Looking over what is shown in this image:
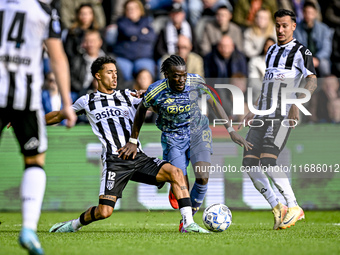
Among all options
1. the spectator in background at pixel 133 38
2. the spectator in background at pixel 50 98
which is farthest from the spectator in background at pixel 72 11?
the spectator in background at pixel 50 98

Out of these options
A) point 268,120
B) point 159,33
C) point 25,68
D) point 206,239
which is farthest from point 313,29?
point 25,68

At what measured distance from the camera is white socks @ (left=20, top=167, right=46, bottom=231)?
4898 mm

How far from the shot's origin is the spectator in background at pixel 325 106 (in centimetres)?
1146

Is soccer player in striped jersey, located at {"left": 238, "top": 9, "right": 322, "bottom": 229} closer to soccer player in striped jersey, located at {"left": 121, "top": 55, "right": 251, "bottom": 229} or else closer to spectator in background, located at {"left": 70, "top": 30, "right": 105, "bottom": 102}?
soccer player in striped jersey, located at {"left": 121, "top": 55, "right": 251, "bottom": 229}

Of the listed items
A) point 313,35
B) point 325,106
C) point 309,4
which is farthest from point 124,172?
point 309,4

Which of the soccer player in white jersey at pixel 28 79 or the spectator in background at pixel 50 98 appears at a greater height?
the soccer player in white jersey at pixel 28 79

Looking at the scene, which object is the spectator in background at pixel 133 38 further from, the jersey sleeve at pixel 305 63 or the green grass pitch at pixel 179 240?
the jersey sleeve at pixel 305 63

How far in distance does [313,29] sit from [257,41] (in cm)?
128

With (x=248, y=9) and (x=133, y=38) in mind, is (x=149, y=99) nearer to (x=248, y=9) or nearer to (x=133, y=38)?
(x=133, y=38)

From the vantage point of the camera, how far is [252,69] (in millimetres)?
12914

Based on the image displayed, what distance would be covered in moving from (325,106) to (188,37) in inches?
144

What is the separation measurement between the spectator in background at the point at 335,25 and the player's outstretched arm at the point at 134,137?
24.0ft

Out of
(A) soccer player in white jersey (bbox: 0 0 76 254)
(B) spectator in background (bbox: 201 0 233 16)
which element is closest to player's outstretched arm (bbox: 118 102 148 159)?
(A) soccer player in white jersey (bbox: 0 0 76 254)

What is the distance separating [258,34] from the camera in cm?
1372
